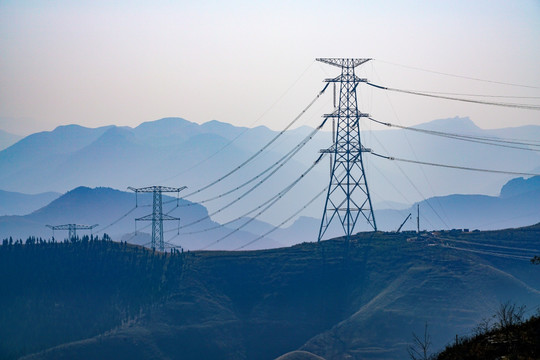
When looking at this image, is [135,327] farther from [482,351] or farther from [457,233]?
[482,351]

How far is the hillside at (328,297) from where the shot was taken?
15600 cm

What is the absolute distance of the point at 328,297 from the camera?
17638 cm

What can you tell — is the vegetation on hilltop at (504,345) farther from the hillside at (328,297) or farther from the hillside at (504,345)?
the hillside at (328,297)

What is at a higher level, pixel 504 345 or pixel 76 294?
pixel 76 294

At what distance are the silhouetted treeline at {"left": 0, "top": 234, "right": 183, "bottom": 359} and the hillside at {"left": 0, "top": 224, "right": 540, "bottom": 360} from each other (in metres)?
1.25

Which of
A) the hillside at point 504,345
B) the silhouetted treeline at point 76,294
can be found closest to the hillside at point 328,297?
the silhouetted treeline at point 76,294

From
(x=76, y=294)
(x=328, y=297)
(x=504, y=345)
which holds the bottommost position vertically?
(x=328, y=297)

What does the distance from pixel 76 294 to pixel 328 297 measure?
54.4 meters

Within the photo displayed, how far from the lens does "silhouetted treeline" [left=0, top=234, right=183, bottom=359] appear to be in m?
175

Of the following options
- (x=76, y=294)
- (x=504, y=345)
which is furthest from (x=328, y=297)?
(x=504, y=345)

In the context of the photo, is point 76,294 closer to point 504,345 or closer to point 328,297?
point 328,297

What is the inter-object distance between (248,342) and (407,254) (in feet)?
136

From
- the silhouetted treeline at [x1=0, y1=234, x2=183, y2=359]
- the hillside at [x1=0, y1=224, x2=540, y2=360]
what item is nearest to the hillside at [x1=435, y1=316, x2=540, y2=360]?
the hillside at [x1=0, y1=224, x2=540, y2=360]

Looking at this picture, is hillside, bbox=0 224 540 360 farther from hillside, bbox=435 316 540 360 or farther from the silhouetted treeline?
hillside, bbox=435 316 540 360
